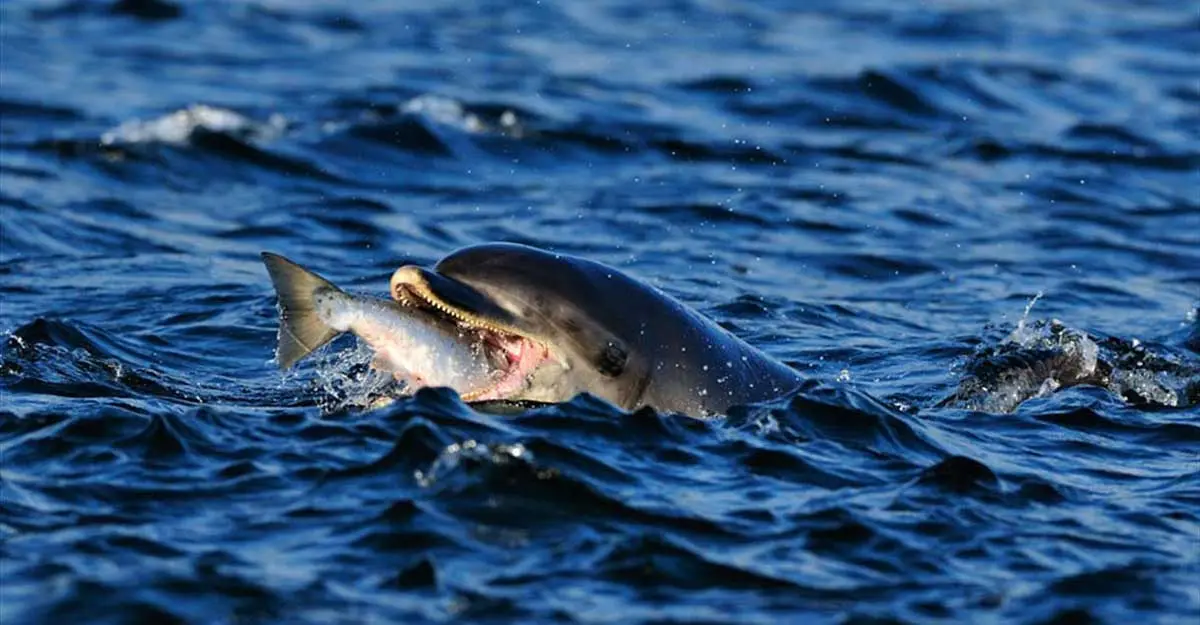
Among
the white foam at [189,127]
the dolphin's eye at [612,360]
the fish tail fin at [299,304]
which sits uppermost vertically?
the fish tail fin at [299,304]

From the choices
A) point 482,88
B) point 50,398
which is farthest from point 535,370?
point 482,88

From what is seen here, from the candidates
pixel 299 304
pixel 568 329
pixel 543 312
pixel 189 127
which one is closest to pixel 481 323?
pixel 543 312

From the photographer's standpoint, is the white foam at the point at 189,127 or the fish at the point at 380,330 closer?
the fish at the point at 380,330

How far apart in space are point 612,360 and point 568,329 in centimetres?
25

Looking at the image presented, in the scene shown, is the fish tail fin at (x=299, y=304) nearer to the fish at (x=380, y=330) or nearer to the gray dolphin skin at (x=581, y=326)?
the fish at (x=380, y=330)

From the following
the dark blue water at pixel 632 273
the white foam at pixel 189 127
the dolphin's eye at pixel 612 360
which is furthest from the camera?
the white foam at pixel 189 127

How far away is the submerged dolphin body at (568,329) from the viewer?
8.63 meters

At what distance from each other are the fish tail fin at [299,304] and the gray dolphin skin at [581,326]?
338 millimetres

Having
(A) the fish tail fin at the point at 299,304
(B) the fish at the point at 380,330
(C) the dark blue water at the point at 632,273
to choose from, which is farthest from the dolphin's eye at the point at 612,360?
(A) the fish tail fin at the point at 299,304

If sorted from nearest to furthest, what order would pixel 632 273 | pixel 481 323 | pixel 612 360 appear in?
1. pixel 481 323
2. pixel 612 360
3. pixel 632 273

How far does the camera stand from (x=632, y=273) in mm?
15312

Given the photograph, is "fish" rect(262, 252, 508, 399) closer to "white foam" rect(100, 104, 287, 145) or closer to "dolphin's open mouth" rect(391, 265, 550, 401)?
"dolphin's open mouth" rect(391, 265, 550, 401)

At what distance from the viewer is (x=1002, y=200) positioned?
1897cm

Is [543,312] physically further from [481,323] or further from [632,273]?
[632,273]
